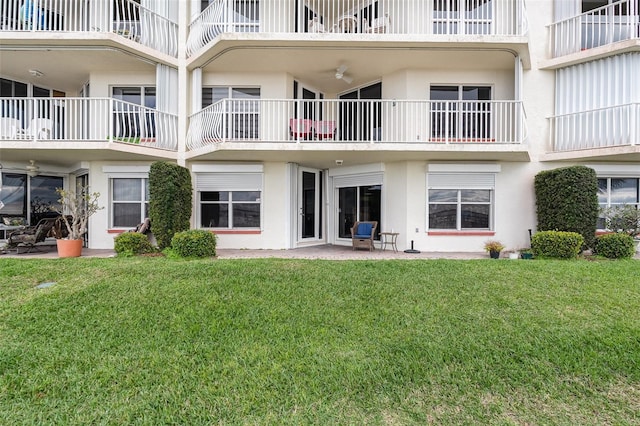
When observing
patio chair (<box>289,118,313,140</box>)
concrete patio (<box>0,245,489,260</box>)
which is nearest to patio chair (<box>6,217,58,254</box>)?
concrete patio (<box>0,245,489,260</box>)

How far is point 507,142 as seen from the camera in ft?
30.0

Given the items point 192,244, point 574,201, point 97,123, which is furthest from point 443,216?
point 97,123

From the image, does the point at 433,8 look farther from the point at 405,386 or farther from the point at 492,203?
the point at 405,386

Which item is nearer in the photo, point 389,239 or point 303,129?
point 303,129

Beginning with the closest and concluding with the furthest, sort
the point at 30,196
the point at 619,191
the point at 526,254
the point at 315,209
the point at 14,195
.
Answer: the point at 526,254
the point at 619,191
the point at 14,195
the point at 30,196
the point at 315,209

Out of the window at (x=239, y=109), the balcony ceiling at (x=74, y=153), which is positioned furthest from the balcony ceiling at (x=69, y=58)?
the balcony ceiling at (x=74, y=153)

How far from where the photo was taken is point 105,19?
1016 cm

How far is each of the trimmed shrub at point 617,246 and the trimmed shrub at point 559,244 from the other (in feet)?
2.32

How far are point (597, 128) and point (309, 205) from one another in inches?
355

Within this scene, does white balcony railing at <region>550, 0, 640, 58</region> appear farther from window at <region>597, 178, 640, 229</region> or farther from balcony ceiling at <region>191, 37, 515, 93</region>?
window at <region>597, 178, 640, 229</region>

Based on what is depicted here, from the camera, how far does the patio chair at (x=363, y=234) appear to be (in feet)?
33.4

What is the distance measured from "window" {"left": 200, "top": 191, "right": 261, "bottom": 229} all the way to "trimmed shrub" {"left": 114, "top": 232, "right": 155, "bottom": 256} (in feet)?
6.85

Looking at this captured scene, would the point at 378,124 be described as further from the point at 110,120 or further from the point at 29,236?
the point at 29,236

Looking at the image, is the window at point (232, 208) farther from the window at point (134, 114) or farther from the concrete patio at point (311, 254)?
the window at point (134, 114)
